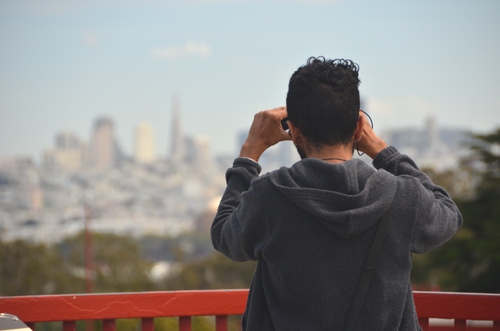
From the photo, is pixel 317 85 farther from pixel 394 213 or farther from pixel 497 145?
pixel 497 145

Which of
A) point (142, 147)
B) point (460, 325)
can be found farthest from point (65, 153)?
point (460, 325)

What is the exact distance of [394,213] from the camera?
61.7 inches

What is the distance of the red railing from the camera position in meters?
2.53

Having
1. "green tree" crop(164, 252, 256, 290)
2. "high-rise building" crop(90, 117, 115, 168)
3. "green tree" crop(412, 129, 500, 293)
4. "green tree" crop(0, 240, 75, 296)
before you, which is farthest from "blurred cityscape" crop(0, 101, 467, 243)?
"green tree" crop(412, 129, 500, 293)

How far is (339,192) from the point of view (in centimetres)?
153

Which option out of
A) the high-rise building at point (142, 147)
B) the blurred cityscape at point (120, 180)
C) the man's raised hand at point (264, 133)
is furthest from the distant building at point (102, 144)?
the man's raised hand at point (264, 133)

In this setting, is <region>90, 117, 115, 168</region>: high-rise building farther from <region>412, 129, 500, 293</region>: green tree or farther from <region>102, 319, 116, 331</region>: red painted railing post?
<region>102, 319, 116, 331</region>: red painted railing post

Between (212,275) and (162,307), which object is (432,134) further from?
(162,307)

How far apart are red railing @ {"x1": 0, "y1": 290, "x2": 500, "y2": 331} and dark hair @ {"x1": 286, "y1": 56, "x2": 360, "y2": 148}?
1223 millimetres

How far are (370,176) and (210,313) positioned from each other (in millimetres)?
1301

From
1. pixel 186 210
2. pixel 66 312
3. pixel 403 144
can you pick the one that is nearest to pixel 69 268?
pixel 66 312

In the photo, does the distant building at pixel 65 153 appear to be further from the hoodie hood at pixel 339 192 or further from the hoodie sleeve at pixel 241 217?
the hoodie hood at pixel 339 192

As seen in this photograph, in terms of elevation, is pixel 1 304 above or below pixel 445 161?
above

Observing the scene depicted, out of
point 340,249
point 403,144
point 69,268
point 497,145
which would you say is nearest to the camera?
point 340,249
